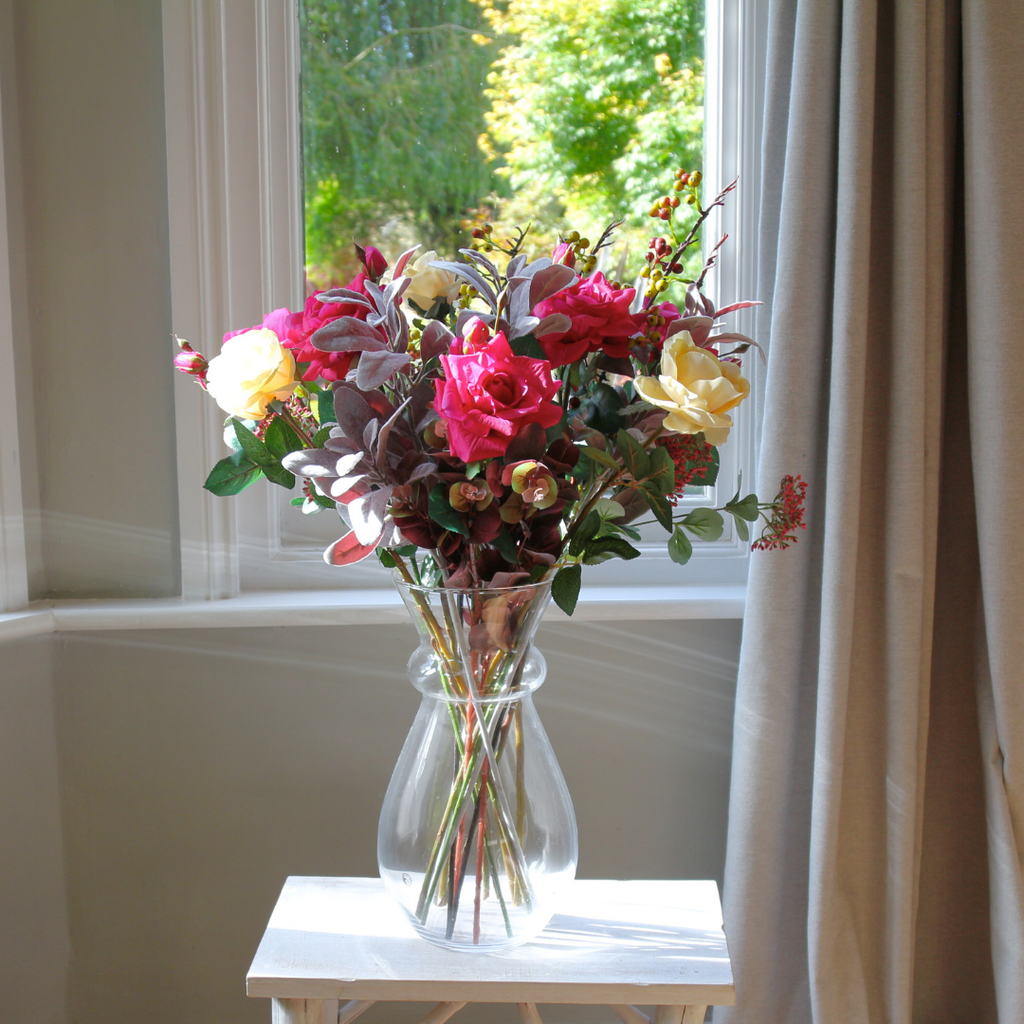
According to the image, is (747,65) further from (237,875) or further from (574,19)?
(237,875)

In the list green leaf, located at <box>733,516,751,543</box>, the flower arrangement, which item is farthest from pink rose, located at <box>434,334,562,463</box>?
green leaf, located at <box>733,516,751,543</box>

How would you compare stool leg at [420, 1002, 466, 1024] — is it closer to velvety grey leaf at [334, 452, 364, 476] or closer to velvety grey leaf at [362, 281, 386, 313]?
velvety grey leaf at [334, 452, 364, 476]

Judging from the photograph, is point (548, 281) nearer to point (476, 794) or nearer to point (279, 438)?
point (279, 438)

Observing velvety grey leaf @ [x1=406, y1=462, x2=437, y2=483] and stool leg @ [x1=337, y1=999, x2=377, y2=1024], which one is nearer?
velvety grey leaf @ [x1=406, y1=462, x2=437, y2=483]

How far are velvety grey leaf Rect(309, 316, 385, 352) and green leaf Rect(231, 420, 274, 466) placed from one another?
0.41 feet

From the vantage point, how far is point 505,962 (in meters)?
0.90

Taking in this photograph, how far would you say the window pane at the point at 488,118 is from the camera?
1.42 metres

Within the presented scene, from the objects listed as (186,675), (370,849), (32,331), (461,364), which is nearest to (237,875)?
(370,849)

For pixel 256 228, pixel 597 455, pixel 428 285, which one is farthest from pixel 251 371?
pixel 256 228

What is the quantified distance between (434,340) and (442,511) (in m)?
0.14

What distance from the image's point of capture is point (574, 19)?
1.43m

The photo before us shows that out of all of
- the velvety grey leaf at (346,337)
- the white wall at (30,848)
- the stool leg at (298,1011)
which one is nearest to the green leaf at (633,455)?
the velvety grey leaf at (346,337)

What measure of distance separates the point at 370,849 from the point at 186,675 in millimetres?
385

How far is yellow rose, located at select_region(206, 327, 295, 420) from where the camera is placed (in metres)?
0.74
